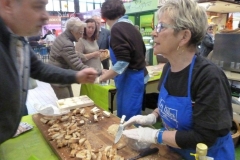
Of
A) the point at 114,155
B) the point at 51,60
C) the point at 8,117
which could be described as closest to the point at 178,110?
the point at 114,155

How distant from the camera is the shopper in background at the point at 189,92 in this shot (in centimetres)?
89

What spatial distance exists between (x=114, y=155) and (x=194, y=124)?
45 centimetres

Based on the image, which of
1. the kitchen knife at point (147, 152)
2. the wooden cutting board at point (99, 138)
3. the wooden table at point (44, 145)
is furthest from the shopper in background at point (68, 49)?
the kitchen knife at point (147, 152)

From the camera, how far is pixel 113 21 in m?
2.10

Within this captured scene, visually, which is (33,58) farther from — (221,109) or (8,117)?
(221,109)

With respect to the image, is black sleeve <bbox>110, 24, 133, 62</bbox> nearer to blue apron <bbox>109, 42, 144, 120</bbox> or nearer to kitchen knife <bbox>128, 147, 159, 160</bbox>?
blue apron <bbox>109, 42, 144, 120</bbox>

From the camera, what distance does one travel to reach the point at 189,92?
0.97 m

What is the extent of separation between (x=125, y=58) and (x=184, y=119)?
3.46ft

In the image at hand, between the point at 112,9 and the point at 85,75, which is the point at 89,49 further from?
the point at 85,75

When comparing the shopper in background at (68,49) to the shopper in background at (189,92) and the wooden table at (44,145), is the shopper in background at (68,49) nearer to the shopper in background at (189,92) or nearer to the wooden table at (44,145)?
the wooden table at (44,145)

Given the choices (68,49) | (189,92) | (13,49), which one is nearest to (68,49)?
(68,49)

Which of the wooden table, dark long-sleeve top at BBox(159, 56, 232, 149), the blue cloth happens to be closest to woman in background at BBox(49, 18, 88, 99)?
the blue cloth

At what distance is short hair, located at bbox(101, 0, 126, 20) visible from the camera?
6.55 ft

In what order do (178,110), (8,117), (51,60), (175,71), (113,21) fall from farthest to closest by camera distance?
(51,60) → (113,21) → (175,71) → (178,110) → (8,117)
